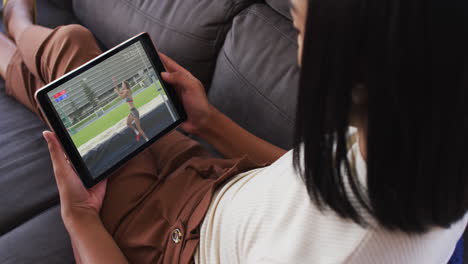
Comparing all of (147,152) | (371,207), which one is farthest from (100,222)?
(371,207)

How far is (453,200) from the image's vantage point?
19.2 inches

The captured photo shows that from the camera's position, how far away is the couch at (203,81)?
923 mm

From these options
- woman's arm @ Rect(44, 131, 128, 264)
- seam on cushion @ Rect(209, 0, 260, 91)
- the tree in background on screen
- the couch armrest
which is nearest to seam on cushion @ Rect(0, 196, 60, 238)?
woman's arm @ Rect(44, 131, 128, 264)

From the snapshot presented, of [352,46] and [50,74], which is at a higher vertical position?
[352,46]

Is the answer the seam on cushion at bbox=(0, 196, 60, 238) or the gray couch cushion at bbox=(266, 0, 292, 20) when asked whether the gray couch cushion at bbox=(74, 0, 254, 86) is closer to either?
the gray couch cushion at bbox=(266, 0, 292, 20)

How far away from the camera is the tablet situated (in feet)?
2.50

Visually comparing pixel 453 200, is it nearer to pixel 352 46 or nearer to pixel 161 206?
pixel 352 46

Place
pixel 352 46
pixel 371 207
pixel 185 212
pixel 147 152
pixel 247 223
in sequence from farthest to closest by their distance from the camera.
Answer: pixel 147 152 < pixel 185 212 < pixel 247 223 < pixel 371 207 < pixel 352 46

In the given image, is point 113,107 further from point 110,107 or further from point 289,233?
point 289,233

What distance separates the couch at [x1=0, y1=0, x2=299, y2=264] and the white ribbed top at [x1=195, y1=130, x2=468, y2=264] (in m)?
0.28

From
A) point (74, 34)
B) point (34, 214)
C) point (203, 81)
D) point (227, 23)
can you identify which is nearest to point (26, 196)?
point (34, 214)

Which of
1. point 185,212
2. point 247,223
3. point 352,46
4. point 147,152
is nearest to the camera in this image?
point 352,46

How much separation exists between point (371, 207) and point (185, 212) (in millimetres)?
382

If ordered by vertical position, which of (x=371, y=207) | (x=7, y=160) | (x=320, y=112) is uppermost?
(x=320, y=112)
